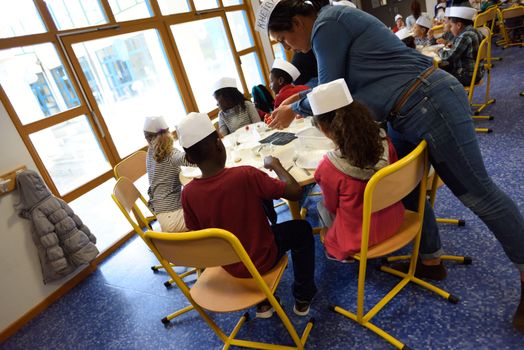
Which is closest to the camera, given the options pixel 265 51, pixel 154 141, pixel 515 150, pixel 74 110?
pixel 154 141

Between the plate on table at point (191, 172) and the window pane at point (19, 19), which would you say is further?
the window pane at point (19, 19)

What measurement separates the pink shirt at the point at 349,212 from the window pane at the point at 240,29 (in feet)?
13.1

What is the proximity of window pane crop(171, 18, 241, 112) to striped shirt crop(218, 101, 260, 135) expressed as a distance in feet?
4.28

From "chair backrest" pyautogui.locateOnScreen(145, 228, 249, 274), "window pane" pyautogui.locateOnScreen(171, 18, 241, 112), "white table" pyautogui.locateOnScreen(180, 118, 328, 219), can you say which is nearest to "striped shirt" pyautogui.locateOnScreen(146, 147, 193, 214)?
"white table" pyautogui.locateOnScreen(180, 118, 328, 219)

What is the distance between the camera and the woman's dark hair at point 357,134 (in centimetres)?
112

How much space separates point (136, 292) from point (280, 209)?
1233mm

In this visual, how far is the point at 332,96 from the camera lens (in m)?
1.12

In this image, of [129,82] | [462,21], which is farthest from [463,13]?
[129,82]

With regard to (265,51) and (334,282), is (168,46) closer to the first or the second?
(265,51)

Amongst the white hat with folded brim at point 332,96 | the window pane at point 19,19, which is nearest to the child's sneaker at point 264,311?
the white hat with folded brim at point 332,96

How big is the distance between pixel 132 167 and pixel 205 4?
9.86ft

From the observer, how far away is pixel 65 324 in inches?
80.4

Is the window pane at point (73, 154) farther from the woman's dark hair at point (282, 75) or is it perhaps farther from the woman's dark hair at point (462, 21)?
the woman's dark hair at point (462, 21)

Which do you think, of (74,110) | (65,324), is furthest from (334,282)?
(74,110)
